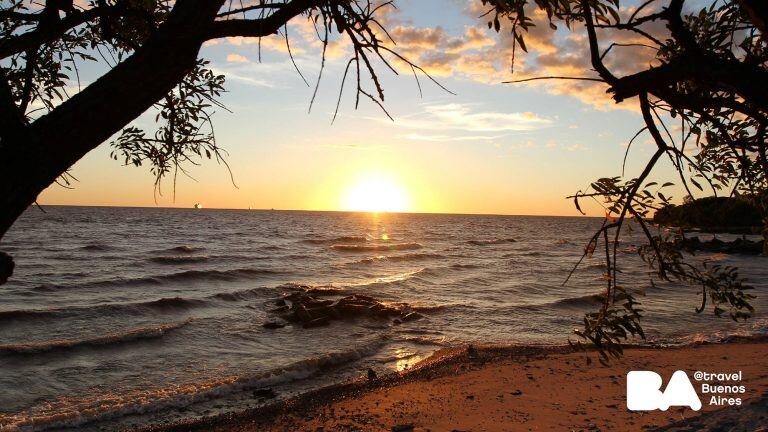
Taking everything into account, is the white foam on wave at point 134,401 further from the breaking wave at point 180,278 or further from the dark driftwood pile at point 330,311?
the breaking wave at point 180,278

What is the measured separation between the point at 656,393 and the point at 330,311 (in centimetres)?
1175

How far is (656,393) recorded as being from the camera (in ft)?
34.7

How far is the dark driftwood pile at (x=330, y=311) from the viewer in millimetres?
18547

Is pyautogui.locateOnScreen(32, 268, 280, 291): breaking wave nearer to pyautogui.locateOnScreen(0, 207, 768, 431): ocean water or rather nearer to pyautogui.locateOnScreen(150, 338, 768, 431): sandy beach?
pyautogui.locateOnScreen(0, 207, 768, 431): ocean water

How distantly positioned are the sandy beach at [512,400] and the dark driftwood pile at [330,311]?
5.45 meters

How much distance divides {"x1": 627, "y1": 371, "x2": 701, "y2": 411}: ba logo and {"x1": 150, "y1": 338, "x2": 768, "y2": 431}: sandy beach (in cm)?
20

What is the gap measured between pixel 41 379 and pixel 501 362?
1164 cm

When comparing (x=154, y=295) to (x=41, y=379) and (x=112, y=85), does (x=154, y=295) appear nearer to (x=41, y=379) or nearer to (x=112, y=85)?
(x=41, y=379)

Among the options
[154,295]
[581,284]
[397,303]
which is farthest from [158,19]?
[581,284]

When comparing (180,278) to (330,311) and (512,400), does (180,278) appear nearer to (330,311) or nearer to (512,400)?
(330,311)

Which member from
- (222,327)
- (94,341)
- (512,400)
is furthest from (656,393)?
(94,341)

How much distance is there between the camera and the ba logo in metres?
9.77

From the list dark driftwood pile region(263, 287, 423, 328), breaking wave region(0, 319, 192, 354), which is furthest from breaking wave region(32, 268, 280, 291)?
breaking wave region(0, 319, 192, 354)

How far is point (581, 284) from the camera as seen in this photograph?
2912 centimetres
